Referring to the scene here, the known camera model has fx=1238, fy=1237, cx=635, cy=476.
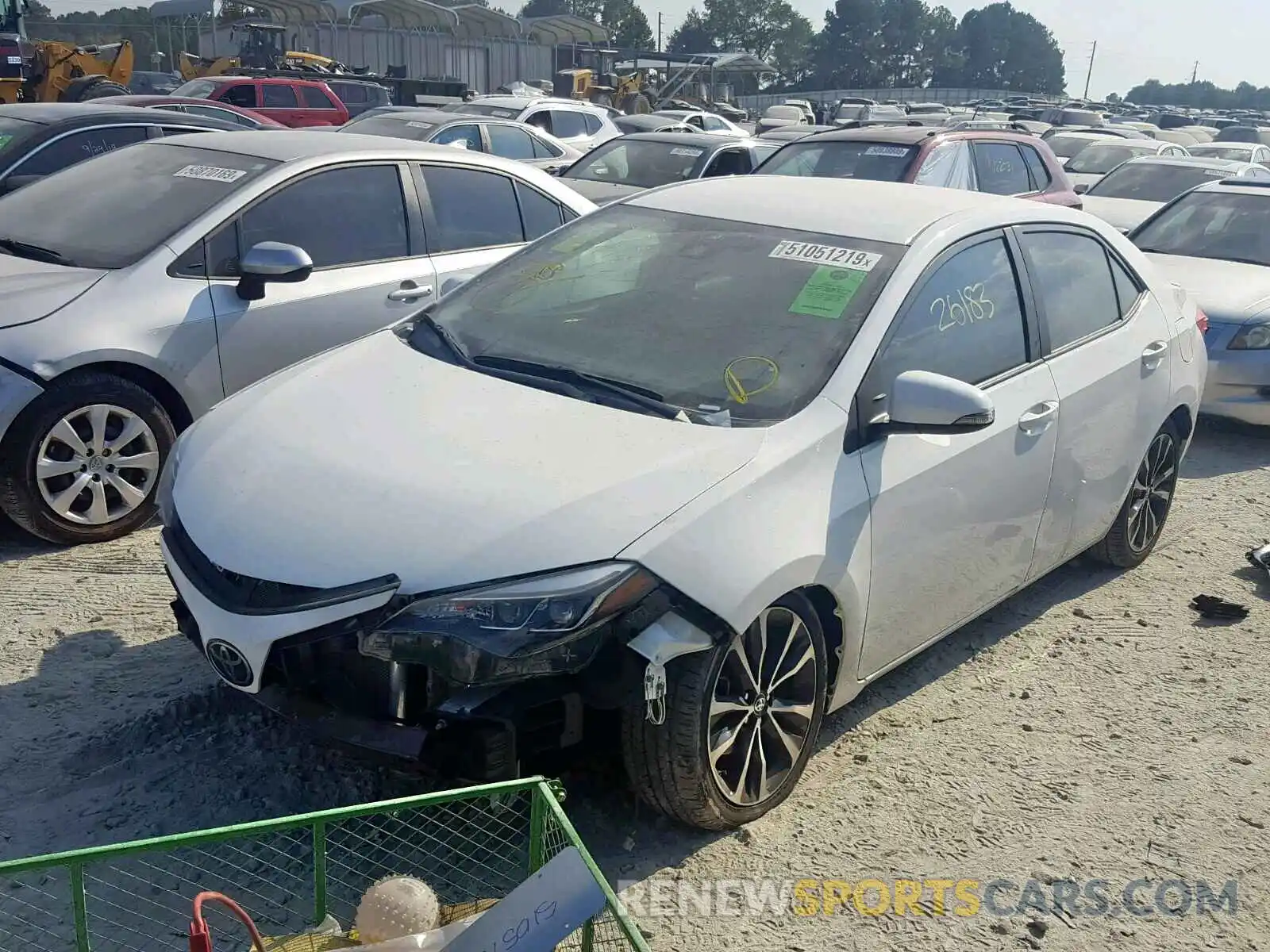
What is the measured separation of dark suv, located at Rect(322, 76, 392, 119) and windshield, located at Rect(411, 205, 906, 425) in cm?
2267

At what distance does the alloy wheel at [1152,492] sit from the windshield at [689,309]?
6.33ft

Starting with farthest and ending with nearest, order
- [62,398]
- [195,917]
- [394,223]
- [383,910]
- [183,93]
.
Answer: [183,93], [394,223], [62,398], [383,910], [195,917]

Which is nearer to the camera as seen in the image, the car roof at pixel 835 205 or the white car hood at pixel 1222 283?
the car roof at pixel 835 205

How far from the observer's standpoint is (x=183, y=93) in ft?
65.5

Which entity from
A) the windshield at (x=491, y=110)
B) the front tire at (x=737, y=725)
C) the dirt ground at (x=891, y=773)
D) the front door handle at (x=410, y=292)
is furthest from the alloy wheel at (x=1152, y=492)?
the windshield at (x=491, y=110)

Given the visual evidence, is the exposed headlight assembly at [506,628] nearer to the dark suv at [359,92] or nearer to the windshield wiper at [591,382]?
the windshield wiper at [591,382]

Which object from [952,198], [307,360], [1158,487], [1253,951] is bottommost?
[1253,951]

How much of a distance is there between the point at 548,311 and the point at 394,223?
214cm

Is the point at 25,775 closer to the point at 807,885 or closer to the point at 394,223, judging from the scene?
the point at 807,885

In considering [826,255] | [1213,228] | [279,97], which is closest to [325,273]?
Answer: [826,255]

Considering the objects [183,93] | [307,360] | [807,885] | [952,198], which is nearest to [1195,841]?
[807,885]

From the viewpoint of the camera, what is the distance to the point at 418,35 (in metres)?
43.5

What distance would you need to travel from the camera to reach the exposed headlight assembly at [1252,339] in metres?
7.53

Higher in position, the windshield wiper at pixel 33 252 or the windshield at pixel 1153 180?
the windshield wiper at pixel 33 252
